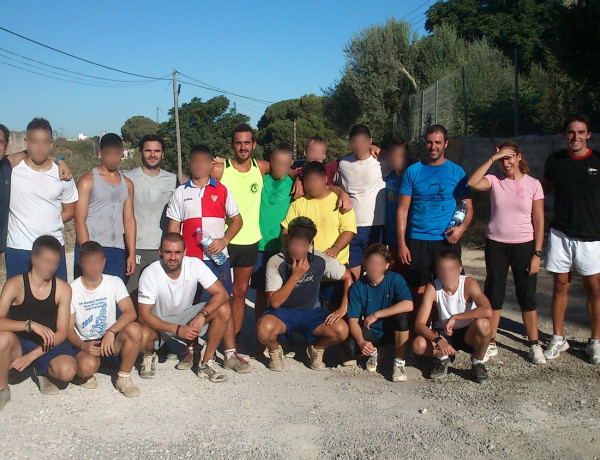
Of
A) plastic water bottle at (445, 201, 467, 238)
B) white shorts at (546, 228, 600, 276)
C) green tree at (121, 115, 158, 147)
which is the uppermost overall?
green tree at (121, 115, 158, 147)

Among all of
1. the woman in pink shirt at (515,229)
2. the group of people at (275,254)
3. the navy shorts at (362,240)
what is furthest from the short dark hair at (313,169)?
the woman in pink shirt at (515,229)

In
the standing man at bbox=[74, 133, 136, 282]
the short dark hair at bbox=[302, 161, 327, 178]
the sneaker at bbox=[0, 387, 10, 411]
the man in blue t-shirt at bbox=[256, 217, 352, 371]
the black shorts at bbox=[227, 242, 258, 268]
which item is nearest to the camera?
the sneaker at bbox=[0, 387, 10, 411]

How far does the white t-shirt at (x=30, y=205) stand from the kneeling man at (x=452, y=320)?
3.28 metres

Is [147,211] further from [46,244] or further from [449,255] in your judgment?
[449,255]

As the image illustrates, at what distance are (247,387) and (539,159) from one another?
354 inches

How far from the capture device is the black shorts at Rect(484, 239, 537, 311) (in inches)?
211

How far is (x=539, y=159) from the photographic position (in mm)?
11688

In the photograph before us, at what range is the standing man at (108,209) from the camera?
527 cm

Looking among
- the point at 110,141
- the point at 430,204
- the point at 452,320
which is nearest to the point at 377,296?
the point at 452,320

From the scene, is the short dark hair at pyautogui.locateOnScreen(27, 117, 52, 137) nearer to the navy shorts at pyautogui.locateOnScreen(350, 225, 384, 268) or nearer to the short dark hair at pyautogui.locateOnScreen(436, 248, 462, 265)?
the navy shorts at pyautogui.locateOnScreen(350, 225, 384, 268)

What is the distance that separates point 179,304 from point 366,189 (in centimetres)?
216

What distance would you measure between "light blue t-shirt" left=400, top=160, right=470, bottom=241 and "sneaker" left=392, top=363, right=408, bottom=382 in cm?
121

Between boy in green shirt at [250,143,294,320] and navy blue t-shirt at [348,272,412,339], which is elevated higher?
boy in green shirt at [250,143,294,320]

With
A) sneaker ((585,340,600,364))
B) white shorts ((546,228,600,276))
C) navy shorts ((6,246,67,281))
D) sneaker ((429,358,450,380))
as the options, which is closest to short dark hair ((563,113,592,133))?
white shorts ((546,228,600,276))
